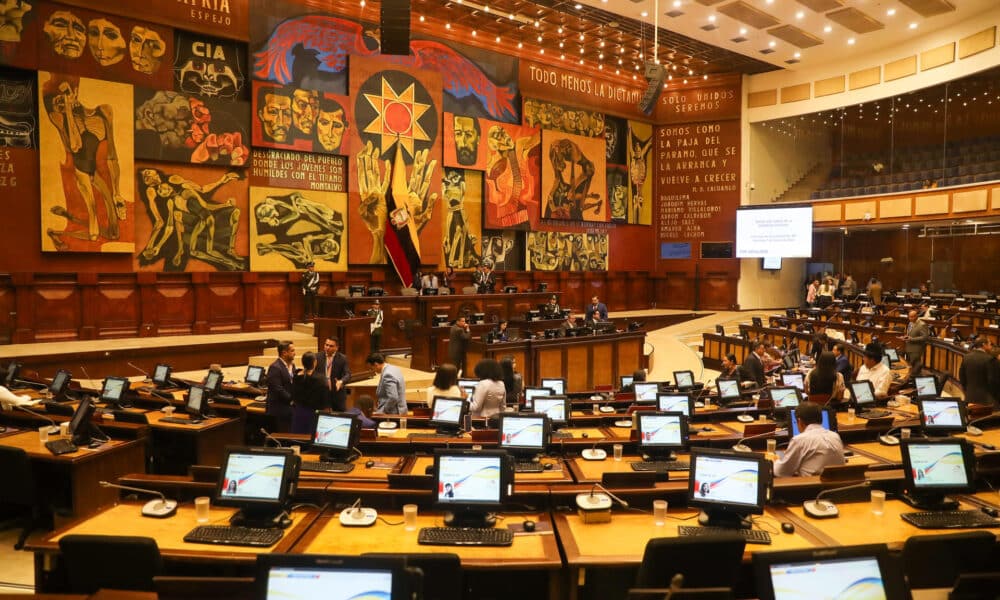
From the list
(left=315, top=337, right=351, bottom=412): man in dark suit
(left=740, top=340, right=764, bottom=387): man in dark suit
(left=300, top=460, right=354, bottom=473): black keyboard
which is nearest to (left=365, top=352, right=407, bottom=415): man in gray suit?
(left=315, top=337, right=351, bottom=412): man in dark suit

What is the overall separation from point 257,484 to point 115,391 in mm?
4184

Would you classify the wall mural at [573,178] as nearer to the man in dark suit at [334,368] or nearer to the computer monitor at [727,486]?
the man in dark suit at [334,368]

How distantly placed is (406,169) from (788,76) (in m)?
11.9

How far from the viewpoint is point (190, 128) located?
12.3 metres

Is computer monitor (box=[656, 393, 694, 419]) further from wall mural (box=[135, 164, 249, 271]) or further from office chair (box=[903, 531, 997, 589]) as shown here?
wall mural (box=[135, 164, 249, 271])

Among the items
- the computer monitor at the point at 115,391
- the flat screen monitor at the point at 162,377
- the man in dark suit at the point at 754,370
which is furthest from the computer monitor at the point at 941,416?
the flat screen monitor at the point at 162,377

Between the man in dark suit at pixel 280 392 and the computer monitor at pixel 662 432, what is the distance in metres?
3.40

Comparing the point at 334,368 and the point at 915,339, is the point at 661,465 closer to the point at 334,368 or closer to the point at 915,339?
the point at 334,368

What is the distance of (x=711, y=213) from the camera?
65.9 ft

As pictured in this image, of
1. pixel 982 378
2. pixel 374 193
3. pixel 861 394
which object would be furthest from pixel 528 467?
pixel 374 193

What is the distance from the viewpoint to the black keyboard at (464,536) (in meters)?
3.40

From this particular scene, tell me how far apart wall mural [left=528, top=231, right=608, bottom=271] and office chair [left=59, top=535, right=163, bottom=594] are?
14841mm

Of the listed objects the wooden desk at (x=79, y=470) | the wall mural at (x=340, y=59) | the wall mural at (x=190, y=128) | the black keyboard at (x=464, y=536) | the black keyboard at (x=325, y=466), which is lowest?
the wooden desk at (x=79, y=470)

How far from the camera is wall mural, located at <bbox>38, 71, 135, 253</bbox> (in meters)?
11.1
